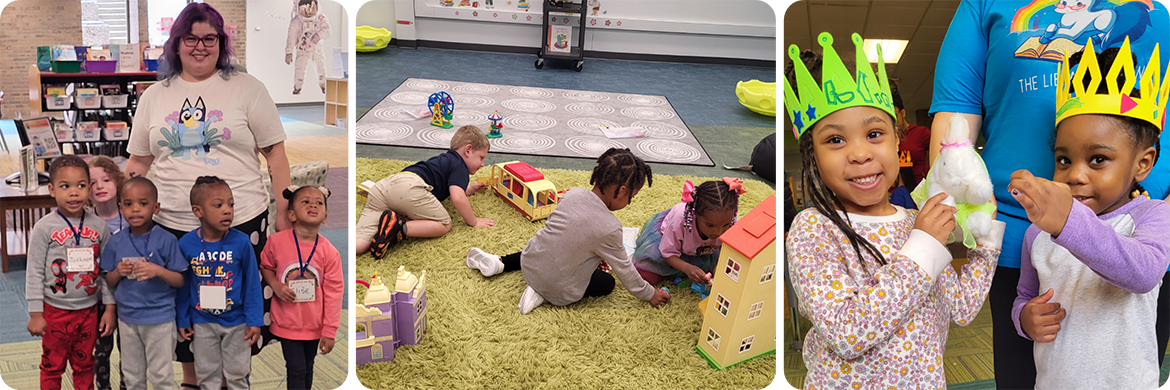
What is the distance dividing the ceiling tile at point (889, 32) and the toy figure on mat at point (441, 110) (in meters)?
3.72

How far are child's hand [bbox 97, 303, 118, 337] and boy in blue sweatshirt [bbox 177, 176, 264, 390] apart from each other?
11cm

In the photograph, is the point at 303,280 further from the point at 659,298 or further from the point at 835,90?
the point at 659,298

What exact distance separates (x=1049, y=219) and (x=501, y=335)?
165 cm

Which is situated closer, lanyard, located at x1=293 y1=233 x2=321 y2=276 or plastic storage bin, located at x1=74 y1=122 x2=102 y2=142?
plastic storage bin, located at x1=74 y1=122 x2=102 y2=142

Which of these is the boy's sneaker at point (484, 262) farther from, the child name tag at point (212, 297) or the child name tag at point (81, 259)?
the child name tag at point (81, 259)

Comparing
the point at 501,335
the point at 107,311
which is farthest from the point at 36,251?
the point at 501,335

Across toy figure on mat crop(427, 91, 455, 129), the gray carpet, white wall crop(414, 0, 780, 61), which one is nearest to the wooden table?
the gray carpet

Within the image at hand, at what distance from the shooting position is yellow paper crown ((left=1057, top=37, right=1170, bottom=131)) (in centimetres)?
95

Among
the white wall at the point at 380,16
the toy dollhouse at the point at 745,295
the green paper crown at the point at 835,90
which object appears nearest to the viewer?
the green paper crown at the point at 835,90

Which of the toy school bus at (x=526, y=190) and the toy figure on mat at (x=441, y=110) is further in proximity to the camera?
the toy figure on mat at (x=441, y=110)

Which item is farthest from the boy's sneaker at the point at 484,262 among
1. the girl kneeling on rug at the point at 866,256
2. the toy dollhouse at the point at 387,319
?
the girl kneeling on rug at the point at 866,256

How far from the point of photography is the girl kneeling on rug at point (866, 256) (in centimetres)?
95

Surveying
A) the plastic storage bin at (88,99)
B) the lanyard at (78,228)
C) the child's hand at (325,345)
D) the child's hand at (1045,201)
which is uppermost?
the plastic storage bin at (88,99)

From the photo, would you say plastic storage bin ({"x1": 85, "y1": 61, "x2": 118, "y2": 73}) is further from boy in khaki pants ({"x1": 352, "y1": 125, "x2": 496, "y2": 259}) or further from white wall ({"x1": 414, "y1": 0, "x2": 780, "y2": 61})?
white wall ({"x1": 414, "y1": 0, "x2": 780, "y2": 61})
